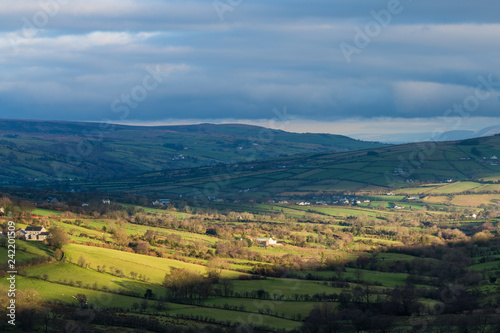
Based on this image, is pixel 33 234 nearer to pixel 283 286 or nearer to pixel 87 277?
pixel 87 277

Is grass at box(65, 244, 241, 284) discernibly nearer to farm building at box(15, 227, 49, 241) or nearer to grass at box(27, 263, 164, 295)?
grass at box(27, 263, 164, 295)

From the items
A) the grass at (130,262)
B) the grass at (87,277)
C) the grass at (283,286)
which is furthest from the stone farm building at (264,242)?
the grass at (87,277)

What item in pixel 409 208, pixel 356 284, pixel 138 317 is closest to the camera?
pixel 138 317

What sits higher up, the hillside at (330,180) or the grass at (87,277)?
the hillside at (330,180)

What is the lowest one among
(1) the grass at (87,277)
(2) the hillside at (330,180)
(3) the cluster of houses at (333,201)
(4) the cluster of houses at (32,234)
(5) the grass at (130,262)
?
(1) the grass at (87,277)

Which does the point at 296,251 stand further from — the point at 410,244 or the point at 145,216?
the point at 145,216

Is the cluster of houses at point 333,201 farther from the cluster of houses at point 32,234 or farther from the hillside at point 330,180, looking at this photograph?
the cluster of houses at point 32,234

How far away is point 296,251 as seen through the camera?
96.3 meters

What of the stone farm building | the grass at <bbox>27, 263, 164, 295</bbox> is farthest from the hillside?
the grass at <bbox>27, 263, 164, 295</bbox>

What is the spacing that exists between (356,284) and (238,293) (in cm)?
1480

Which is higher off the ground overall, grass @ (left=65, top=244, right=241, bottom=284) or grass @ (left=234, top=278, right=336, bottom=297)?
grass @ (left=65, top=244, right=241, bottom=284)

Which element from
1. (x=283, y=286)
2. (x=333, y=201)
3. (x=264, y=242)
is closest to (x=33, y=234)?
(x=283, y=286)

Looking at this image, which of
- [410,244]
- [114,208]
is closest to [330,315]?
[410,244]

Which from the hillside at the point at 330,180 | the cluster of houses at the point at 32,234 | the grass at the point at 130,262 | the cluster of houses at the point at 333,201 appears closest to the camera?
the grass at the point at 130,262
